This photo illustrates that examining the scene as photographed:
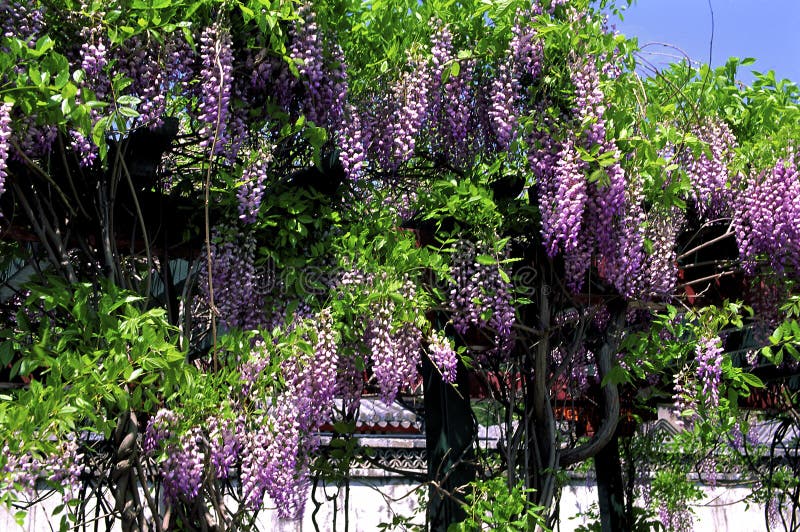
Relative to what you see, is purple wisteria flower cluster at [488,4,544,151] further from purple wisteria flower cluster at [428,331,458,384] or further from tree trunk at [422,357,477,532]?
tree trunk at [422,357,477,532]

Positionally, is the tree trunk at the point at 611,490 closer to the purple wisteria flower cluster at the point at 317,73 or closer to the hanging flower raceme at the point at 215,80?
the purple wisteria flower cluster at the point at 317,73

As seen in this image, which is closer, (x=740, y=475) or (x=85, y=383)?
(x=85, y=383)

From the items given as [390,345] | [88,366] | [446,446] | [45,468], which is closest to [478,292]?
[390,345]

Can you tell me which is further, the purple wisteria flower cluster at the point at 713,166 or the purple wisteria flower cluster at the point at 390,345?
the purple wisteria flower cluster at the point at 713,166

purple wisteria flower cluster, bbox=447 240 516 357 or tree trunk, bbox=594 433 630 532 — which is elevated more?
purple wisteria flower cluster, bbox=447 240 516 357

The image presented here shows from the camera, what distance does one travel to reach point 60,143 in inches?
107

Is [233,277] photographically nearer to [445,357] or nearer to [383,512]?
[445,357]

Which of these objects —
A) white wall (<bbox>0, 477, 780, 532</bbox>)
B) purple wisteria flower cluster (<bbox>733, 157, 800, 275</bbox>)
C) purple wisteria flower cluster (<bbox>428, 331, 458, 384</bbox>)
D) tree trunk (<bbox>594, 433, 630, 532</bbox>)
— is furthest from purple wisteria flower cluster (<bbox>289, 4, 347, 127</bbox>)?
tree trunk (<bbox>594, 433, 630, 532</bbox>)

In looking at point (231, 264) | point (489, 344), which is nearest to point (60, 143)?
point (231, 264)

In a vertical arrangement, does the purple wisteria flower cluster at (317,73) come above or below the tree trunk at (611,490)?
above

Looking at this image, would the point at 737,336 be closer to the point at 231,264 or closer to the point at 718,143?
the point at 718,143

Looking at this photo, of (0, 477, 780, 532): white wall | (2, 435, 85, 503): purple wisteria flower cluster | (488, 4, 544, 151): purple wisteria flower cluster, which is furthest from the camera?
(0, 477, 780, 532): white wall

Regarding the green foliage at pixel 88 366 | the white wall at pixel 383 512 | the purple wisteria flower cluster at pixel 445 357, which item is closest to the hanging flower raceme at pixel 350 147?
the purple wisteria flower cluster at pixel 445 357

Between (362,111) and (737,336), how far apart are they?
357 centimetres
